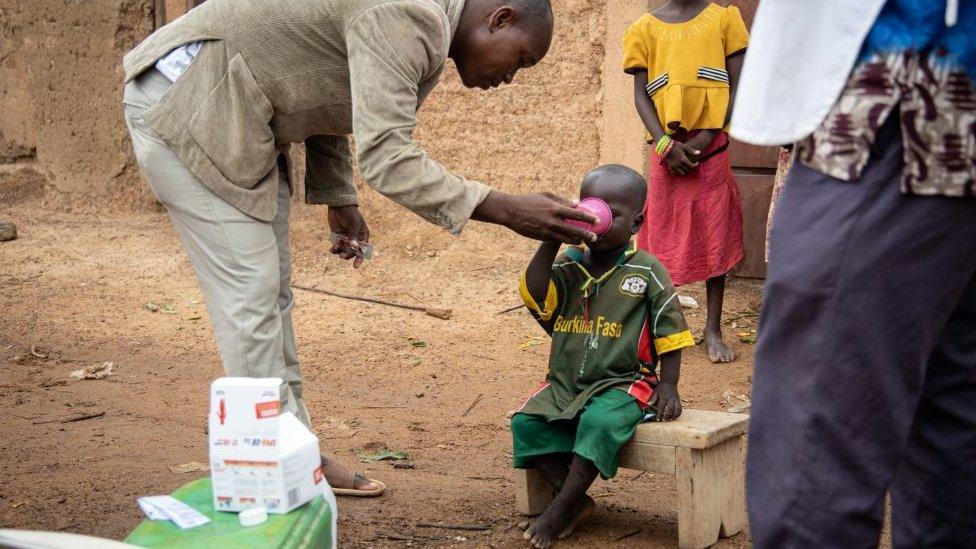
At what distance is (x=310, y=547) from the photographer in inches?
90.7

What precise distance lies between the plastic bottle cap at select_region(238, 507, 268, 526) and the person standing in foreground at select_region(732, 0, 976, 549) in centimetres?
110

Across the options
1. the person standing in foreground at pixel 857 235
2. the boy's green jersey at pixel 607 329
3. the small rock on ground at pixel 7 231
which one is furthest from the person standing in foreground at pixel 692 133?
the small rock on ground at pixel 7 231

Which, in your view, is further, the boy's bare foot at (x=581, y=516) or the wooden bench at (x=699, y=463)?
the boy's bare foot at (x=581, y=516)

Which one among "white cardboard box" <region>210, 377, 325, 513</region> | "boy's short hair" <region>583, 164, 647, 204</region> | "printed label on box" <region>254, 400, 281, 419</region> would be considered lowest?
"white cardboard box" <region>210, 377, 325, 513</region>

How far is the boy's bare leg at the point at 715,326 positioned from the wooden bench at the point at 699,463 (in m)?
1.95

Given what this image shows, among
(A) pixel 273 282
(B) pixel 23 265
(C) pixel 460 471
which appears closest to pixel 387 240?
(B) pixel 23 265

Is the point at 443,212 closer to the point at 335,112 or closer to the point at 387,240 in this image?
the point at 335,112

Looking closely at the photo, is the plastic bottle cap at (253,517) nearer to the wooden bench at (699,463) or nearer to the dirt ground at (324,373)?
the dirt ground at (324,373)

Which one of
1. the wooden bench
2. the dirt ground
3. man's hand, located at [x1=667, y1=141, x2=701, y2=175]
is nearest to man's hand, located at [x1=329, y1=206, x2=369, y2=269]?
the dirt ground

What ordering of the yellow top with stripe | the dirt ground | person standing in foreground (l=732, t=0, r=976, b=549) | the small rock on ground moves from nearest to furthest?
person standing in foreground (l=732, t=0, r=976, b=549) → the dirt ground → the yellow top with stripe → the small rock on ground

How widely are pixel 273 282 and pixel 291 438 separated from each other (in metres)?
0.80

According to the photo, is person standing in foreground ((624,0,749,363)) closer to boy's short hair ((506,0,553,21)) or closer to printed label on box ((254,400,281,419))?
boy's short hair ((506,0,553,21))

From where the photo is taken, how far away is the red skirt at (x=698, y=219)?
16.8 feet

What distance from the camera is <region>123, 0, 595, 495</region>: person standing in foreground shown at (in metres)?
2.68
